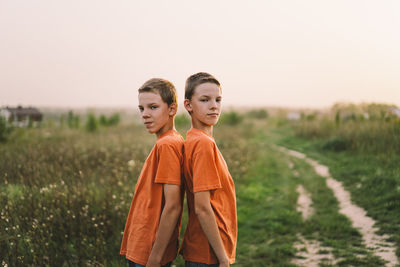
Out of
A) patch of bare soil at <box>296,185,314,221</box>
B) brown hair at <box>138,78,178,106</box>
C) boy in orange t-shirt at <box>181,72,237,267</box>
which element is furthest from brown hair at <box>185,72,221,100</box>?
patch of bare soil at <box>296,185,314,221</box>

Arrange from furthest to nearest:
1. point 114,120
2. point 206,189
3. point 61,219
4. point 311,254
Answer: point 114,120 < point 311,254 < point 61,219 < point 206,189

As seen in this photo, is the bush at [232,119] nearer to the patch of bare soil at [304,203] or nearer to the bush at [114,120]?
the bush at [114,120]

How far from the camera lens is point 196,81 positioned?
2096mm

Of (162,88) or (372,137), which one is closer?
(162,88)

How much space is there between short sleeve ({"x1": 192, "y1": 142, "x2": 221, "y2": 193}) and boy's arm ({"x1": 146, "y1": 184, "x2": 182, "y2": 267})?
5.5 inches

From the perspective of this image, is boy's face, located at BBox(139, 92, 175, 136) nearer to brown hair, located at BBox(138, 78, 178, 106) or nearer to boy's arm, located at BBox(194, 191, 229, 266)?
brown hair, located at BBox(138, 78, 178, 106)

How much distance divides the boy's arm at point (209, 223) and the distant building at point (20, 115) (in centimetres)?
1081

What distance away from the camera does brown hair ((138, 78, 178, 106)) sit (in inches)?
83.1

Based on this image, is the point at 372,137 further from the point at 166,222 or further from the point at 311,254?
the point at 166,222

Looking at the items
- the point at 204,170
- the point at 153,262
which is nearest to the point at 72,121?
the point at 153,262

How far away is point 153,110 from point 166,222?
736mm

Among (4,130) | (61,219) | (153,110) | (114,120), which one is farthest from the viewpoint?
(114,120)

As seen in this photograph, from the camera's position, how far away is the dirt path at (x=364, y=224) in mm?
4751

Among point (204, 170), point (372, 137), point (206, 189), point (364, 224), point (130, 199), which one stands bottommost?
point (364, 224)
